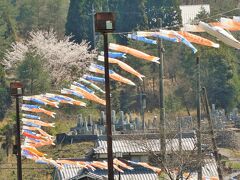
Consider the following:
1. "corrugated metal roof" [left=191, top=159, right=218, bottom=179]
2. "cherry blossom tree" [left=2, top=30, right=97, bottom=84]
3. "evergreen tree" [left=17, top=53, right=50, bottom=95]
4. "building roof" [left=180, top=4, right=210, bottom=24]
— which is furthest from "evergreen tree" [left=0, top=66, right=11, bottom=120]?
"corrugated metal roof" [left=191, top=159, right=218, bottom=179]

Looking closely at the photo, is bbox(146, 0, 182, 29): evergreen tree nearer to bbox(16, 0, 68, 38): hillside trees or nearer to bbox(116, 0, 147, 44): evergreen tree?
bbox(116, 0, 147, 44): evergreen tree

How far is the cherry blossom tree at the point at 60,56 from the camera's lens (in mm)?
66125

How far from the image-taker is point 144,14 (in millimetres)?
67812

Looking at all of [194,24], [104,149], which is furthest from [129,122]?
[194,24]

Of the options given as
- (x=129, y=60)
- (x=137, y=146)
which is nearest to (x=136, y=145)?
(x=137, y=146)

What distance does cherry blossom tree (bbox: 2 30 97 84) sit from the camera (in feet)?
217

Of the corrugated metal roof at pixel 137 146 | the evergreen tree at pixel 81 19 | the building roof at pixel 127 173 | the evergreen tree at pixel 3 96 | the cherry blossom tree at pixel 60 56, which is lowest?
the building roof at pixel 127 173

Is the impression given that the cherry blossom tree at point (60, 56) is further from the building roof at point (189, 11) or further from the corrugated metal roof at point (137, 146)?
the corrugated metal roof at point (137, 146)

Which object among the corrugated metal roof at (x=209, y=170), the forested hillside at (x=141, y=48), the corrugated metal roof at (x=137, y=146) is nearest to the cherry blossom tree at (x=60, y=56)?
the forested hillside at (x=141, y=48)

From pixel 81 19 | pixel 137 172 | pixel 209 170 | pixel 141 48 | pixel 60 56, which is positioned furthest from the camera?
pixel 81 19

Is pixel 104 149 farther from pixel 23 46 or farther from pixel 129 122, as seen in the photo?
pixel 23 46

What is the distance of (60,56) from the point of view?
222 ft

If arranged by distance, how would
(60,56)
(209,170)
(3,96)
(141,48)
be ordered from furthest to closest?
(60,56) → (3,96) → (141,48) → (209,170)

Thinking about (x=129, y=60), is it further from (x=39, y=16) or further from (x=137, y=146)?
(x=39, y=16)
